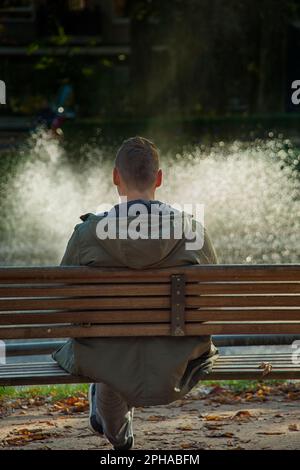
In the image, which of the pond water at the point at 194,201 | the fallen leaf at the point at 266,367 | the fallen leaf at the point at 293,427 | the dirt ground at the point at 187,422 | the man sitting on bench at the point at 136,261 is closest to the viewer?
the man sitting on bench at the point at 136,261

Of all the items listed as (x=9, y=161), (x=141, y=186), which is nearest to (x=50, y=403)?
(x=141, y=186)

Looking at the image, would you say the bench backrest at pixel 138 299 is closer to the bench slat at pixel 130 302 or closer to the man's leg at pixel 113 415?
the bench slat at pixel 130 302

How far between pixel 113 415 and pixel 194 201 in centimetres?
1034

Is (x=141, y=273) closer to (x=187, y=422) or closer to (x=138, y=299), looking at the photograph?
(x=138, y=299)

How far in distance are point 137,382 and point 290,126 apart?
29176 mm

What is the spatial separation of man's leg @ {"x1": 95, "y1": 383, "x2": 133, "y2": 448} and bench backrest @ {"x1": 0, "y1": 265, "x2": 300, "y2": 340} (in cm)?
25

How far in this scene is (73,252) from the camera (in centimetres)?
462

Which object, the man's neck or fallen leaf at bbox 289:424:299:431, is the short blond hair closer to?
the man's neck

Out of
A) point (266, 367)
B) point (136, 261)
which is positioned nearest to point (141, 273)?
Result: point (136, 261)

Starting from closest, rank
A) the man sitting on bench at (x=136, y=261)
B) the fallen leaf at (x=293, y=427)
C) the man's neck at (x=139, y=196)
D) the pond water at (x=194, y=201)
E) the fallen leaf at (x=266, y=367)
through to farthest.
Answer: the man sitting on bench at (x=136, y=261) → the man's neck at (x=139, y=196) → the fallen leaf at (x=266, y=367) → the fallen leaf at (x=293, y=427) → the pond water at (x=194, y=201)

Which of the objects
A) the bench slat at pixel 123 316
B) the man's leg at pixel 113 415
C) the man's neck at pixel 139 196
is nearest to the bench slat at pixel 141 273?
the bench slat at pixel 123 316

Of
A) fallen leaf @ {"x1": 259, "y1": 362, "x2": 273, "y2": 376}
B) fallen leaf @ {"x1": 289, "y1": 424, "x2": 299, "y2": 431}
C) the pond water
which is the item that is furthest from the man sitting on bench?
the pond water

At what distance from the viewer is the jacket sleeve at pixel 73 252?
4586 mm
